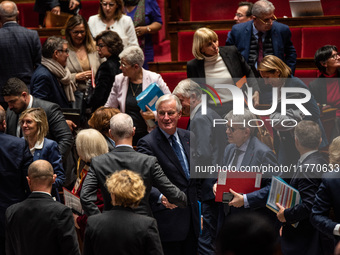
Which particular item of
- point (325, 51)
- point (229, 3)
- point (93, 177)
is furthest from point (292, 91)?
point (229, 3)

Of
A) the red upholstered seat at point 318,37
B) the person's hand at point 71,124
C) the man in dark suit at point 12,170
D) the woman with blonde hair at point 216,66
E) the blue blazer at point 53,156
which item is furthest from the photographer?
the red upholstered seat at point 318,37

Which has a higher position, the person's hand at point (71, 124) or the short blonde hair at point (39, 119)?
the short blonde hair at point (39, 119)

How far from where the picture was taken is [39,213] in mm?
3205

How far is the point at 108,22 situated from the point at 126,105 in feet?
4.21

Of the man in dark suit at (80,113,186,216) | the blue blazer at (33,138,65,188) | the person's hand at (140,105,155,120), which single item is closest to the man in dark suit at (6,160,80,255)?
the man in dark suit at (80,113,186,216)

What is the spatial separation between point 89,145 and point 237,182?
90 cm

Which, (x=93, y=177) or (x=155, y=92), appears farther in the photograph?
(x=155, y=92)

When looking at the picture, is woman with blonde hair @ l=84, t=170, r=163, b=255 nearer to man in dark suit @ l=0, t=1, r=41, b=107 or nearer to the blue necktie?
the blue necktie

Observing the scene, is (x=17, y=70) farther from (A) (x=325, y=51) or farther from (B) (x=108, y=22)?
(A) (x=325, y=51)

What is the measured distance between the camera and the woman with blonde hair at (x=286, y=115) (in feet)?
13.7

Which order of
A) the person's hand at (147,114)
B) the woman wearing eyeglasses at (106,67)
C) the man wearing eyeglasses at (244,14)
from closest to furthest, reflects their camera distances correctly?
the person's hand at (147,114) → the woman wearing eyeglasses at (106,67) → the man wearing eyeglasses at (244,14)

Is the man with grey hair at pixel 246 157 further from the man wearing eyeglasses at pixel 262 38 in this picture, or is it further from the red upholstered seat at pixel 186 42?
the red upholstered seat at pixel 186 42

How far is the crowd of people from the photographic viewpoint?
3.22 metres

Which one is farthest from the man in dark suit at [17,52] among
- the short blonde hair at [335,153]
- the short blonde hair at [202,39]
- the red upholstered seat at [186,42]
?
the short blonde hair at [335,153]
